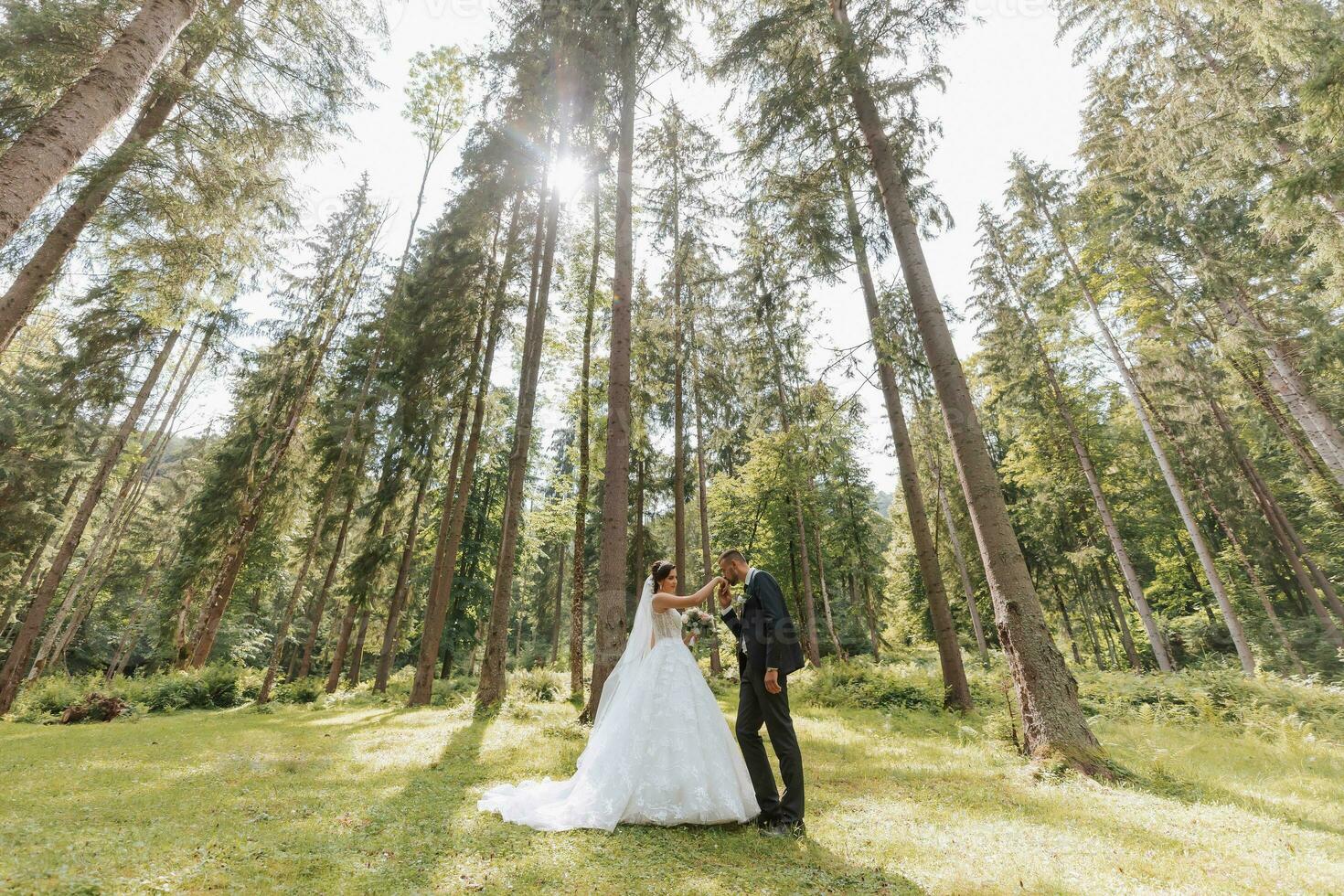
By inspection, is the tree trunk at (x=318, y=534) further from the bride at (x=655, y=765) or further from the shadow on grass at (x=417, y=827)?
the bride at (x=655, y=765)

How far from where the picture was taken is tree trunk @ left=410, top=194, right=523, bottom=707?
42.9 feet

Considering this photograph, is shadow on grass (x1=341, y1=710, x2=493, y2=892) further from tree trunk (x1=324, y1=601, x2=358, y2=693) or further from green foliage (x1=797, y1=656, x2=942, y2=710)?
tree trunk (x1=324, y1=601, x2=358, y2=693)

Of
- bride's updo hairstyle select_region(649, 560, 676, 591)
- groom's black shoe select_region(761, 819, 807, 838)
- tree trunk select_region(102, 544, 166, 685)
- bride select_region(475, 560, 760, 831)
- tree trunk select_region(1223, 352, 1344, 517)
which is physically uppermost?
tree trunk select_region(1223, 352, 1344, 517)

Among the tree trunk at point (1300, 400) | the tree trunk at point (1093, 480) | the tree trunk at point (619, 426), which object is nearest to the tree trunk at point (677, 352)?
the tree trunk at point (619, 426)

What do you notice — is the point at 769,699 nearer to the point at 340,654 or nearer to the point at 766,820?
the point at 766,820

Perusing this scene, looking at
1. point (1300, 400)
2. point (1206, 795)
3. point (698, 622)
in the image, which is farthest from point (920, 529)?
point (1300, 400)

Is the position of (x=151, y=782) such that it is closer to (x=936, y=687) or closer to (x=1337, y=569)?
(x=936, y=687)

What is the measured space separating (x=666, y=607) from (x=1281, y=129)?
13.9m

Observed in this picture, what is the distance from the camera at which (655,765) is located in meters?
4.38

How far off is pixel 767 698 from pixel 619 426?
5263 millimetres

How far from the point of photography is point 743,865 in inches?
136

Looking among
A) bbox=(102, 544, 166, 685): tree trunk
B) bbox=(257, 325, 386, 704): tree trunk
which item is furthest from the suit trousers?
bbox=(102, 544, 166, 685): tree trunk

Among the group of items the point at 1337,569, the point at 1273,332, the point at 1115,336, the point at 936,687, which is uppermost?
the point at 1115,336

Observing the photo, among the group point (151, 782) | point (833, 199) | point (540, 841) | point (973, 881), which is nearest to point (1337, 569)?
point (833, 199)
